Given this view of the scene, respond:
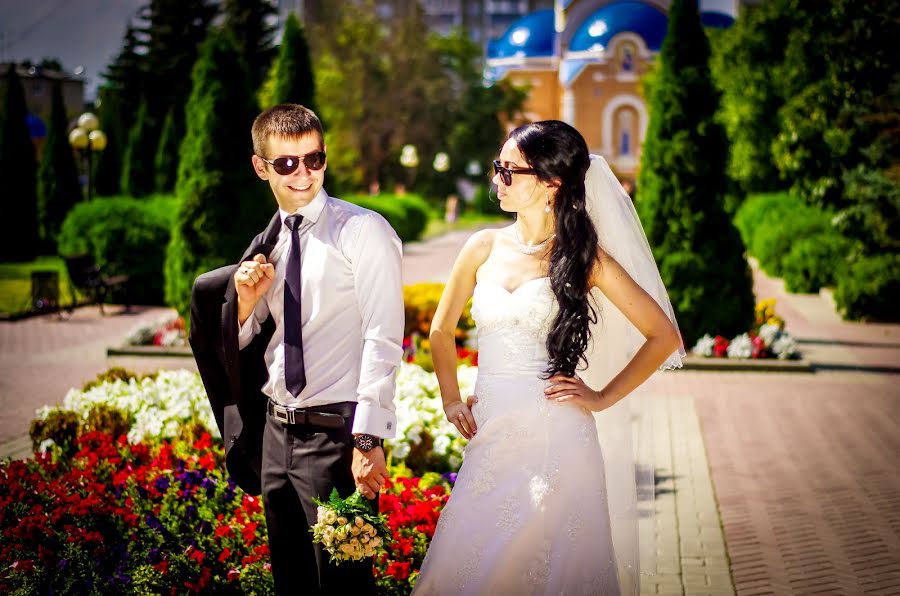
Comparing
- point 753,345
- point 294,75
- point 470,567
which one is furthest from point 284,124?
point 294,75

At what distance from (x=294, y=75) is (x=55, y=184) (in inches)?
751

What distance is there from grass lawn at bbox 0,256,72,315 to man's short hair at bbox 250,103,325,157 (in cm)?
1627

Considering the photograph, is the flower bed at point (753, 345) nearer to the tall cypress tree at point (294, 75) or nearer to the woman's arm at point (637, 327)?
the woman's arm at point (637, 327)

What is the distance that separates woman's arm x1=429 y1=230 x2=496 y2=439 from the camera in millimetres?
3924

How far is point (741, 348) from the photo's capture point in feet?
42.3

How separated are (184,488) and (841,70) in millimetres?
16879

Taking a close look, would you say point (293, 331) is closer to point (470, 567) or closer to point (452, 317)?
point (452, 317)

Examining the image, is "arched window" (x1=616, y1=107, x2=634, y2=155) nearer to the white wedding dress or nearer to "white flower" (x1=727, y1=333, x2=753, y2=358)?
"white flower" (x1=727, y1=333, x2=753, y2=358)

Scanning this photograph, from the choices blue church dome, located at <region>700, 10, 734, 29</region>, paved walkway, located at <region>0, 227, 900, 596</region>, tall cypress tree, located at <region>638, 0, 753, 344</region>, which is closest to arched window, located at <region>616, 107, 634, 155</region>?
blue church dome, located at <region>700, 10, 734, 29</region>

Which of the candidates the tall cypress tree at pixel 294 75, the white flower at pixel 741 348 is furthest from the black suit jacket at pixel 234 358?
the tall cypress tree at pixel 294 75

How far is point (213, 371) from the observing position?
3949mm

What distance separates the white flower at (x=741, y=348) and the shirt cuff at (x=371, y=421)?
399 inches

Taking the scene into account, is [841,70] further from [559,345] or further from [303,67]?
[559,345]

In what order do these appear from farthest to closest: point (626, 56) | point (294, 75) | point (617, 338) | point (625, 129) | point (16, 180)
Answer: point (625, 129) < point (626, 56) < point (16, 180) < point (294, 75) < point (617, 338)
